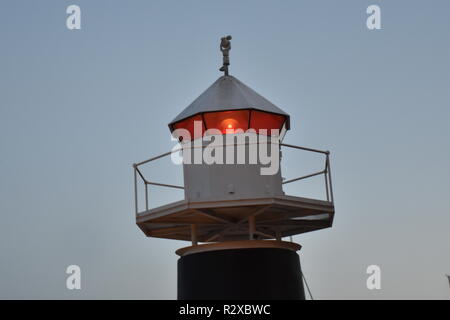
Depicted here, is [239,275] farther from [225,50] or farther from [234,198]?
[225,50]

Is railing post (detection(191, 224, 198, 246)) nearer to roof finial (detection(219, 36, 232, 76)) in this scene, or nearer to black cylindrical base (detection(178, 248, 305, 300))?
black cylindrical base (detection(178, 248, 305, 300))

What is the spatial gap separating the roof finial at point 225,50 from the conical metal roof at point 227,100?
14.8 inches

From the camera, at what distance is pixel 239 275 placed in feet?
53.9

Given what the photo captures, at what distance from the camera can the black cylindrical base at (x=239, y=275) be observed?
16.4m

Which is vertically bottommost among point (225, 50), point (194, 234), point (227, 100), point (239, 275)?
point (239, 275)

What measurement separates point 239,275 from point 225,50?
560cm

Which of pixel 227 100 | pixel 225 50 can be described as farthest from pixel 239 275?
pixel 225 50

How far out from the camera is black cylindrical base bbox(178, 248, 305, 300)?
16359mm

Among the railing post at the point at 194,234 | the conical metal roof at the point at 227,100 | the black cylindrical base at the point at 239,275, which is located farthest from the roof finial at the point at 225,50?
the black cylindrical base at the point at 239,275

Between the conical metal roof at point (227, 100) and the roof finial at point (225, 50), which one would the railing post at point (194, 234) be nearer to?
the conical metal roof at point (227, 100)

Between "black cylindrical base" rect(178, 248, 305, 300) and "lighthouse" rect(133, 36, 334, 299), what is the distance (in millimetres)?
22

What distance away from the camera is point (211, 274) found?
16.6 m

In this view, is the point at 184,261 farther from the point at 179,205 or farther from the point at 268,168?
the point at 268,168
